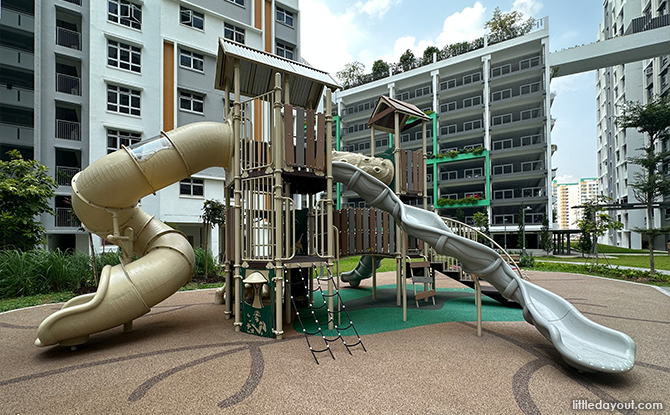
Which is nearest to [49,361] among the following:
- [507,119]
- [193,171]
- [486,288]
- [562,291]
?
[193,171]

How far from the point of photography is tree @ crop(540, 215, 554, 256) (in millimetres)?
30686

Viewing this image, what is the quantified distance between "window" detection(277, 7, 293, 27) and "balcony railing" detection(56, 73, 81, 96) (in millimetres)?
14110

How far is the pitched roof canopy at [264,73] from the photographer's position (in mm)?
7423

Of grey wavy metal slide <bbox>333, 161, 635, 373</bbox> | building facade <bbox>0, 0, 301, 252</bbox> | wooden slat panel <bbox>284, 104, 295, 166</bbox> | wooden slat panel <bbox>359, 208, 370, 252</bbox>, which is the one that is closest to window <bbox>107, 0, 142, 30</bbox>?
building facade <bbox>0, 0, 301, 252</bbox>

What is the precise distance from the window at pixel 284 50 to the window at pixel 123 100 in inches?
418

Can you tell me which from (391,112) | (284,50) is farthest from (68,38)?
(391,112)

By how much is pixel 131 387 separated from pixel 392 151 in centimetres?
831

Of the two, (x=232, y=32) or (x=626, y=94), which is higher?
(x=626, y=94)

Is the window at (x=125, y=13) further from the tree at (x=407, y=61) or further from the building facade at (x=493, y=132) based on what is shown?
the tree at (x=407, y=61)

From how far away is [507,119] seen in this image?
36031 millimetres

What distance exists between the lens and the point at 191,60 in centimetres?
2228

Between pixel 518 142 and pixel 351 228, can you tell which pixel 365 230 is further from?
pixel 518 142

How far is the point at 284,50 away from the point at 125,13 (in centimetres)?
1050

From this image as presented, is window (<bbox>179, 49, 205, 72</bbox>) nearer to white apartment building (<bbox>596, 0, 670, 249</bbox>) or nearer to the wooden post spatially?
the wooden post
